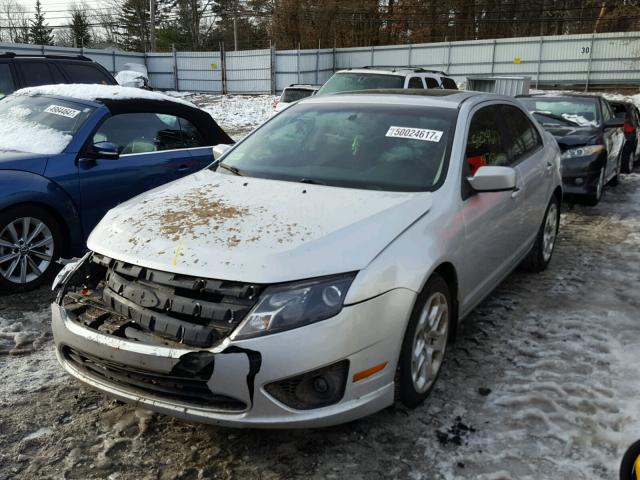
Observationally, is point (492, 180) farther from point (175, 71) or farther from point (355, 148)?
point (175, 71)

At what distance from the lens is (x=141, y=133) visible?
555 cm

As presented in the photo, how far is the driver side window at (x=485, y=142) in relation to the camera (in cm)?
390

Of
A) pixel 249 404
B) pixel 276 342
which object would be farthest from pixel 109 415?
pixel 276 342

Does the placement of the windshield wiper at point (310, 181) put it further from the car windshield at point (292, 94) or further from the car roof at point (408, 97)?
the car windshield at point (292, 94)

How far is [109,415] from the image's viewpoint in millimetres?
3102

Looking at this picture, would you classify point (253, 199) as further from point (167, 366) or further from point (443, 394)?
point (443, 394)

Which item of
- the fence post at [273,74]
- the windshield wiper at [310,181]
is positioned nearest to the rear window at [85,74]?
the windshield wiper at [310,181]

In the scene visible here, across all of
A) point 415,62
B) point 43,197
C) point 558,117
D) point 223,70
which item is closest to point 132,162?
point 43,197

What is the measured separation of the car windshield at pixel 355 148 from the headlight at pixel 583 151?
5081mm

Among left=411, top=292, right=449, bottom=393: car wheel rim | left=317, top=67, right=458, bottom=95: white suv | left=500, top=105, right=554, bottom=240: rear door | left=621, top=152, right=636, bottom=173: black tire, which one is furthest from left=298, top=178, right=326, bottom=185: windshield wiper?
left=621, top=152, right=636, bottom=173: black tire

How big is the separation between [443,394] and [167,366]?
64.3 inches

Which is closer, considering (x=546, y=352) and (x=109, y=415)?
(x=109, y=415)

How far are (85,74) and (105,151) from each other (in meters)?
4.65

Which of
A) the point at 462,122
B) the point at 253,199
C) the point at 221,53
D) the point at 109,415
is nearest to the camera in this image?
the point at 109,415
